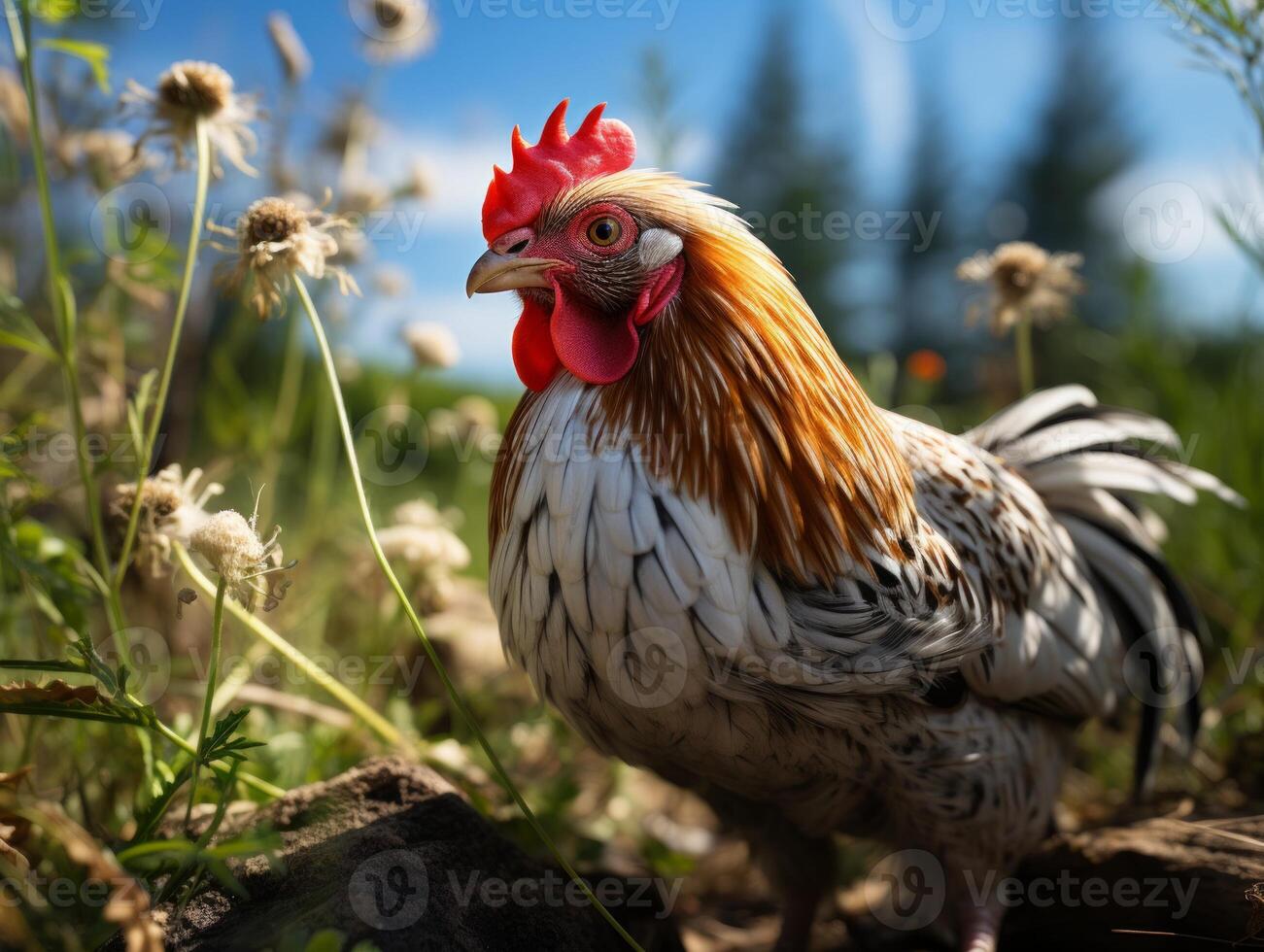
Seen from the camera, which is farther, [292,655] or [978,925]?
[978,925]

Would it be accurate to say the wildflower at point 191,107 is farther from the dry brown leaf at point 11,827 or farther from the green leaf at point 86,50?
the dry brown leaf at point 11,827

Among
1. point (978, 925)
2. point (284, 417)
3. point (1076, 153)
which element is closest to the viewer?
point (978, 925)

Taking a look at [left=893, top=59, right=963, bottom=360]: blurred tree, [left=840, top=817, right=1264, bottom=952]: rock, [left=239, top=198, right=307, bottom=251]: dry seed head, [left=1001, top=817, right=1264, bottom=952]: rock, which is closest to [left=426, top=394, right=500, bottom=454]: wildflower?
[left=239, top=198, right=307, bottom=251]: dry seed head

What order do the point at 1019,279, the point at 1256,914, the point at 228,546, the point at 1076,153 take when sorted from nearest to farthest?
the point at 228,546 < the point at 1256,914 < the point at 1019,279 < the point at 1076,153

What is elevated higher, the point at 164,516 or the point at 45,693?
the point at 164,516

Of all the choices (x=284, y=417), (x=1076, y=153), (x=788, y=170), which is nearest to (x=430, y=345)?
(x=284, y=417)

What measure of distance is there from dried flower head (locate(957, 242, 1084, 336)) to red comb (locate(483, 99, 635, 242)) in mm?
1179

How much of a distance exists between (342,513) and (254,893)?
2.07 m

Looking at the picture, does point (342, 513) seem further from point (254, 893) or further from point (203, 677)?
point (254, 893)

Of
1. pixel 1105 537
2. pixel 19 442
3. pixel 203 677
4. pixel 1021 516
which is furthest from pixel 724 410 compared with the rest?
pixel 203 677

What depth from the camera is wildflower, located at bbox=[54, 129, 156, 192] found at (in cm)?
288

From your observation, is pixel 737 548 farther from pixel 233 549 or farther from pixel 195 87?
pixel 195 87

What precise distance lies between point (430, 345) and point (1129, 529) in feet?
7.39

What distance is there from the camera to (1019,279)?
2.67m
